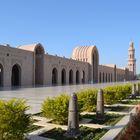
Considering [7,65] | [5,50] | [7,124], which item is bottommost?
[7,124]

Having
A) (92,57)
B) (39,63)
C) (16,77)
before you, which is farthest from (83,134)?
(92,57)

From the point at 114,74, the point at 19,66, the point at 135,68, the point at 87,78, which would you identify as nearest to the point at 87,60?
the point at 87,78

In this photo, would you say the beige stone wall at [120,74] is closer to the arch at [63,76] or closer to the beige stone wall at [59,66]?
the beige stone wall at [59,66]

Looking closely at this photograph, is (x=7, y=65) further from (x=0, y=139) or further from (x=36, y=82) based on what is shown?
(x=0, y=139)

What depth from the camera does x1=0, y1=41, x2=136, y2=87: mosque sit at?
1019 inches

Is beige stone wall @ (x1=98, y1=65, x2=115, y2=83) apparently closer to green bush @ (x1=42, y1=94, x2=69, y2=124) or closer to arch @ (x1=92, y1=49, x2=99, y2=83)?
arch @ (x1=92, y1=49, x2=99, y2=83)

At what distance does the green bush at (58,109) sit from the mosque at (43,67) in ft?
63.8

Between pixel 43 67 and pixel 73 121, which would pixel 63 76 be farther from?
pixel 73 121

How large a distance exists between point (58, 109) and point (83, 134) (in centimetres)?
117

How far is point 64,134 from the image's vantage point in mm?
5266

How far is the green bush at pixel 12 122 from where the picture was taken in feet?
13.7

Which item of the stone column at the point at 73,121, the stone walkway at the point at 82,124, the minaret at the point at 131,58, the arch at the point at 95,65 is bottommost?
the stone walkway at the point at 82,124

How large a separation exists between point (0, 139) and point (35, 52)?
27.5 meters

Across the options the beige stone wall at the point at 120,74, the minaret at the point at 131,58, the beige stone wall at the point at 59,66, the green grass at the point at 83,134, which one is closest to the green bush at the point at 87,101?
the green grass at the point at 83,134
